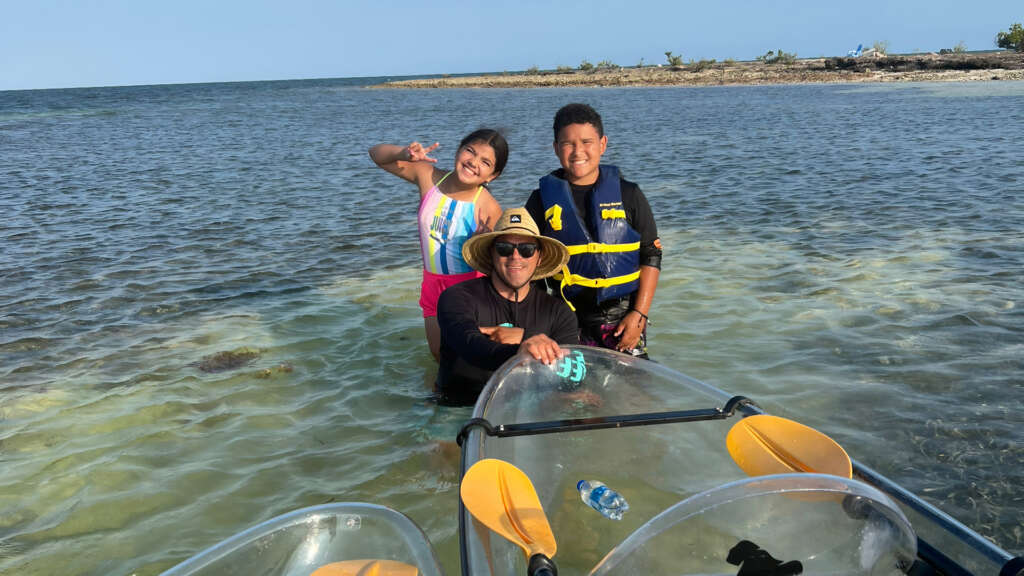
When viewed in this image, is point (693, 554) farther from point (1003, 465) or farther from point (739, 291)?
point (739, 291)

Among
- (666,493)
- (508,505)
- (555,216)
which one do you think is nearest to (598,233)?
(555,216)

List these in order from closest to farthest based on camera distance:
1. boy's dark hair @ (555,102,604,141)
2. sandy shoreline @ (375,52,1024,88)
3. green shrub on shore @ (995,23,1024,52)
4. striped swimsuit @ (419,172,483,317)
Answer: boy's dark hair @ (555,102,604,141), striped swimsuit @ (419,172,483,317), sandy shoreline @ (375,52,1024,88), green shrub on shore @ (995,23,1024,52)

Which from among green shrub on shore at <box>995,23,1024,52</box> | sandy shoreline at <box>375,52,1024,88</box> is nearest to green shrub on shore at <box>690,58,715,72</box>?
sandy shoreline at <box>375,52,1024,88</box>

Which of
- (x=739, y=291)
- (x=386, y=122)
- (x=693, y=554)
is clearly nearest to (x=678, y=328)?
(x=739, y=291)

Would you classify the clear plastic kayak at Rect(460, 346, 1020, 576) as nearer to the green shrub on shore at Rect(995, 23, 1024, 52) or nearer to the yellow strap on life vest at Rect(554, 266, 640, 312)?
the yellow strap on life vest at Rect(554, 266, 640, 312)

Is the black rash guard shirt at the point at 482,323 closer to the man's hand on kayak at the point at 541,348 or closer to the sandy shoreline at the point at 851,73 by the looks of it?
the man's hand on kayak at the point at 541,348

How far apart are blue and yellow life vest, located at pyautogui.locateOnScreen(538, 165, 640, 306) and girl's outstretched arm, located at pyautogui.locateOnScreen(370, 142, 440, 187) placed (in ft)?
3.07

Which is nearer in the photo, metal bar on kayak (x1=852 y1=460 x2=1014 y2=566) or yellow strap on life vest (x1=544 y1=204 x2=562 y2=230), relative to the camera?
metal bar on kayak (x1=852 y1=460 x2=1014 y2=566)

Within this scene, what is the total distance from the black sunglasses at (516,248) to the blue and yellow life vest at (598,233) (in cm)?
65

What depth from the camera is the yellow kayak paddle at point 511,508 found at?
7.86 ft

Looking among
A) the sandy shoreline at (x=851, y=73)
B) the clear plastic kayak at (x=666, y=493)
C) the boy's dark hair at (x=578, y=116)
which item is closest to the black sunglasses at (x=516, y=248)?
the clear plastic kayak at (x=666, y=493)

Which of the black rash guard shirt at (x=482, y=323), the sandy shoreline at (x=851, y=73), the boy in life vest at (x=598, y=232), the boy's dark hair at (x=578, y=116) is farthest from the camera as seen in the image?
the sandy shoreline at (x=851, y=73)

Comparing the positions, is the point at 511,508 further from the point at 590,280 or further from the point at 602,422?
the point at 590,280

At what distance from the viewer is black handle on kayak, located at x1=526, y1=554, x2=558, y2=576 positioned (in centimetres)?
225
